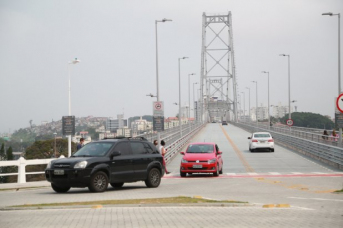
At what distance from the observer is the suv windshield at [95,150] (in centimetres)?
2016

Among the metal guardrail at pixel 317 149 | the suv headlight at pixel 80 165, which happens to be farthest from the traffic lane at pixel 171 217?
the metal guardrail at pixel 317 149

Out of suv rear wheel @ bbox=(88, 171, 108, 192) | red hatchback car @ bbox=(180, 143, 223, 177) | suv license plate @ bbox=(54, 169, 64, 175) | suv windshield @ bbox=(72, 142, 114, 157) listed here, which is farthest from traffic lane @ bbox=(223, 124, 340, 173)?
suv license plate @ bbox=(54, 169, 64, 175)

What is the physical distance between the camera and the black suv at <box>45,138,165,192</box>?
18.9m

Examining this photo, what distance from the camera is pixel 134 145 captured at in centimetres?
2136

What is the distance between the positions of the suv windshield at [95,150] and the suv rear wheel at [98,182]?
2.64ft

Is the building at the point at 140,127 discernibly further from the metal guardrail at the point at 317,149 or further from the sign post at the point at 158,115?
the metal guardrail at the point at 317,149

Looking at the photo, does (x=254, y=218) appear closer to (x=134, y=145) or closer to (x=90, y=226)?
(x=90, y=226)

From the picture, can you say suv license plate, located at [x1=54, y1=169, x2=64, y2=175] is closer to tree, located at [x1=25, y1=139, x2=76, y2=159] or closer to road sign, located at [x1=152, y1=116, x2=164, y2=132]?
road sign, located at [x1=152, y1=116, x2=164, y2=132]

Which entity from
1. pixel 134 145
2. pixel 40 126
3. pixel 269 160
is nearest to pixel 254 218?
pixel 134 145

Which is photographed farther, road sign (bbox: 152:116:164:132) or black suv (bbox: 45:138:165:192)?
road sign (bbox: 152:116:164:132)

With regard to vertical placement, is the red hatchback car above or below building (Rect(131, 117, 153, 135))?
below

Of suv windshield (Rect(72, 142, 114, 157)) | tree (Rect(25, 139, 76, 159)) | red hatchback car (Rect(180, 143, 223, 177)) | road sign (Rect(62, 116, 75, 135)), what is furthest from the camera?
tree (Rect(25, 139, 76, 159))

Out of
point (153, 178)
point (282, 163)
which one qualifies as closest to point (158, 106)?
point (282, 163)

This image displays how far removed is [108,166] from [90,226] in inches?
341
